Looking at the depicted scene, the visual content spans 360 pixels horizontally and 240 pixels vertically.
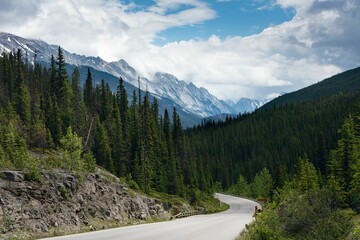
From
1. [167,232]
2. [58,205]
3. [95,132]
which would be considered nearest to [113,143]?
[95,132]

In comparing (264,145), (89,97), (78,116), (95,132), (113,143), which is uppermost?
(89,97)

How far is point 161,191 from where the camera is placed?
77.4 m

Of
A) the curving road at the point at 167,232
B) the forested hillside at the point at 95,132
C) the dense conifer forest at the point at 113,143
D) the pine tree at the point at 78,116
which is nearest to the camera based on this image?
the curving road at the point at 167,232

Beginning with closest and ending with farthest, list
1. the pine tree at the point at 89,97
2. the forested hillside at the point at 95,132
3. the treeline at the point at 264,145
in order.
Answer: the forested hillside at the point at 95,132, the pine tree at the point at 89,97, the treeline at the point at 264,145

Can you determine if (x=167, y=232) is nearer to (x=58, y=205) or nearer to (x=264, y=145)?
(x=58, y=205)

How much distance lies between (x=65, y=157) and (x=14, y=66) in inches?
2826

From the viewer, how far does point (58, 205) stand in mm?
27766

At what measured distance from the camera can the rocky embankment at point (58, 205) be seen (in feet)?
76.2

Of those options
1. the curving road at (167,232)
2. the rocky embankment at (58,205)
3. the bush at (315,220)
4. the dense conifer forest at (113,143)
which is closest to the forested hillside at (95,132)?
the dense conifer forest at (113,143)

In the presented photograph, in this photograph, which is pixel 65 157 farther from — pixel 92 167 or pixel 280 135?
pixel 280 135

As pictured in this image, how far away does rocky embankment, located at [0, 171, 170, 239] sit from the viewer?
23.2 meters

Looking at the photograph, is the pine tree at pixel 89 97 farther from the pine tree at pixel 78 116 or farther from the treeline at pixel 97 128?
the pine tree at pixel 78 116

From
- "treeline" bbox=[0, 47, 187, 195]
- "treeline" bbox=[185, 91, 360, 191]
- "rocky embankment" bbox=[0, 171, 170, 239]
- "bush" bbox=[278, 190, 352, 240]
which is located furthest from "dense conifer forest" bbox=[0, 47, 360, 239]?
"treeline" bbox=[185, 91, 360, 191]

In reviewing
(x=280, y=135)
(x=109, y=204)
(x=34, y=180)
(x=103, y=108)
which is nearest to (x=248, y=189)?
(x=103, y=108)
